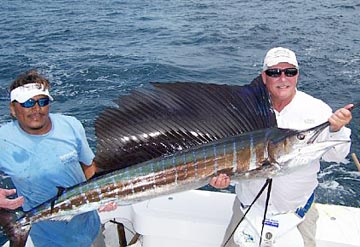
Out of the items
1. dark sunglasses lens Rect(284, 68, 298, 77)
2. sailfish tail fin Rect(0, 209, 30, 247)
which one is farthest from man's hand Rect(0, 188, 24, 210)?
dark sunglasses lens Rect(284, 68, 298, 77)

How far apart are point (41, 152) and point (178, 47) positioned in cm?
989

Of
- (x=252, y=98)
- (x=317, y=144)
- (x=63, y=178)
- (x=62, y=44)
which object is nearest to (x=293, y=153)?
(x=317, y=144)

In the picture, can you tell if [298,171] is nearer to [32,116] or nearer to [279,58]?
[279,58]

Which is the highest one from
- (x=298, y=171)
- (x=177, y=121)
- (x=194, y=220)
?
(x=177, y=121)

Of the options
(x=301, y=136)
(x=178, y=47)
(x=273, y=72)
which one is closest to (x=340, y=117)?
(x=301, y=136)

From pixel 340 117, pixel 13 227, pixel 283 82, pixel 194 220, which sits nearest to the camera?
pixel 340 117

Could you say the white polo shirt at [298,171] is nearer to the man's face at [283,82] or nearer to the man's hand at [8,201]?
the man's face at [283,82]

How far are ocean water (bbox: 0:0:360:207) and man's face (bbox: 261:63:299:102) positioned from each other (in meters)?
3.14

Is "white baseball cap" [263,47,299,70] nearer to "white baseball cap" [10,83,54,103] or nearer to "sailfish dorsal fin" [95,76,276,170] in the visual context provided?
"sailfish dorsal fin" [95,76,276,170]

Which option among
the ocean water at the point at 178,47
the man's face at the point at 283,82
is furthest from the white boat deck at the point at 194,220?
the ocean water at the point at 178,47

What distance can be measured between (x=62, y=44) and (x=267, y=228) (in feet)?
36.0

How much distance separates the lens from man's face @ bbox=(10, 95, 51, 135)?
2252 mm

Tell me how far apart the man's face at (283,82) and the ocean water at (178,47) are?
314 cm

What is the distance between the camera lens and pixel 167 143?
2.23 metres
